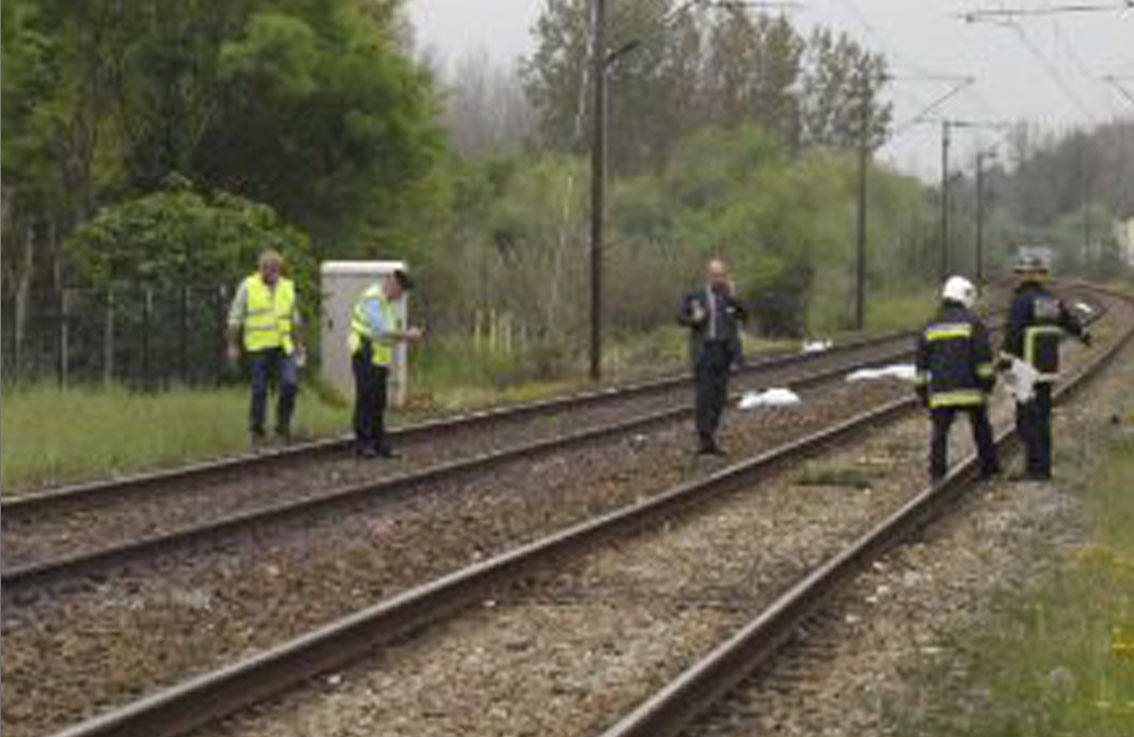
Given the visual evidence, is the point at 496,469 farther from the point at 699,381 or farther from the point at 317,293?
the point at 317,293

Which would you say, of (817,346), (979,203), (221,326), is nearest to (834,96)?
(979,203)

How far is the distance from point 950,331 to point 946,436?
1065 mm

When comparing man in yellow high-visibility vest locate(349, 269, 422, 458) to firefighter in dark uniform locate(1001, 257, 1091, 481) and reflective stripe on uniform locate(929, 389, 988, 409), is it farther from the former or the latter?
firefighter in dark uniform locate(1001, 257, 1091, 481)

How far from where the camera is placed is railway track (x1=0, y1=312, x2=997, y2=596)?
1266 centimetres

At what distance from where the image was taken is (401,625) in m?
10.2

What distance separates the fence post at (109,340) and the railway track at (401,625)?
11.7 meters

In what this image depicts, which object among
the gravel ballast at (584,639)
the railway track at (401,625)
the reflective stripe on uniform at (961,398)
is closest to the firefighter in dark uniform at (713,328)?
the railway track at (401,625)

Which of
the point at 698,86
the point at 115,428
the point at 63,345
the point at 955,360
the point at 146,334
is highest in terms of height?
the point at 698,86

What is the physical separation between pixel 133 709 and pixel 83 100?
84.1ft

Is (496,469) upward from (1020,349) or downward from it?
downward

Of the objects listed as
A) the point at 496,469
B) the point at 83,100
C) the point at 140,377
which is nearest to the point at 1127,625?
the point at 496,469

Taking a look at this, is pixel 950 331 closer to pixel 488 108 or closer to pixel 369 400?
→ pixel 369 400

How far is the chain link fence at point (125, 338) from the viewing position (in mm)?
26328

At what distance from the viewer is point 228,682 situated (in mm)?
8375
